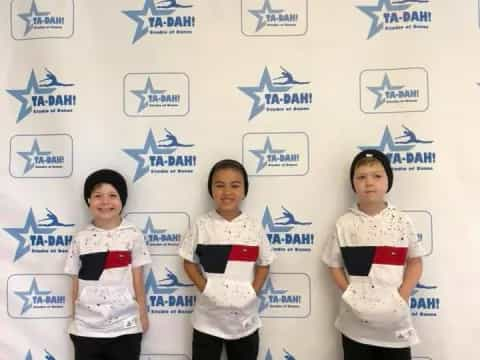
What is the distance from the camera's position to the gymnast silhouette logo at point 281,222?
188cm

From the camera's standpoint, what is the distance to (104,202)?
1763 mm

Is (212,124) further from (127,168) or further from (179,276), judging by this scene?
(179,276)

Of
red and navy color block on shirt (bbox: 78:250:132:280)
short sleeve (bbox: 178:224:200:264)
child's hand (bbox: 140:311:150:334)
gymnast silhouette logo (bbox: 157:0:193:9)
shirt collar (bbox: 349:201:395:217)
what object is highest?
gymnast silhouette logo (bbox: 157:0:193:9)

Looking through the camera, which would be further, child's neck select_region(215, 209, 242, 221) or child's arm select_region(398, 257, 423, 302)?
child's neck select_region(215, 209, 242, 221)

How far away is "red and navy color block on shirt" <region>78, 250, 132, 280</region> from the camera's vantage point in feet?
5.77

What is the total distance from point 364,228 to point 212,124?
2.40 feet

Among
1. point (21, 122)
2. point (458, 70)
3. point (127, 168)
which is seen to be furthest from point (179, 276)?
point (458, 70)

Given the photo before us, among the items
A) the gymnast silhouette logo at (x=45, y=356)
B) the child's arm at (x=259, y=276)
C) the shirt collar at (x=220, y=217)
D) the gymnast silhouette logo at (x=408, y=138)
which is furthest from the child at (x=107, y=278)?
the gymnast silhouette logo at (x=408, y=138)

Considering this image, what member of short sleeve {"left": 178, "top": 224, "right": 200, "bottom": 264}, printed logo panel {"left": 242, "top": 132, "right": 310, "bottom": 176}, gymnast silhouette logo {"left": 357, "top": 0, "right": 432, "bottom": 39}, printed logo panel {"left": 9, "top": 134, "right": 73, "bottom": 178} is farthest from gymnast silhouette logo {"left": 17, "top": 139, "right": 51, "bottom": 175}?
gymnast silhouette logo {"left": 357, "top": 0, "right": 432, "bottom": 39}

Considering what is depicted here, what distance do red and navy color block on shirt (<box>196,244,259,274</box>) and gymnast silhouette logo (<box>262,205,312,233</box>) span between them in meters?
0.17

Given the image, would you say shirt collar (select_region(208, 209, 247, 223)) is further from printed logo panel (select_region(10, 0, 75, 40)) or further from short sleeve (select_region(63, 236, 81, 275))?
printed logo panel (select_region(10, 0, 75, 40))

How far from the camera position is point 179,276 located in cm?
189

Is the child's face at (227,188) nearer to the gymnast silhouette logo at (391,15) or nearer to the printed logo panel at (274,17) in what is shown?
the printed logo panel at (274,17)

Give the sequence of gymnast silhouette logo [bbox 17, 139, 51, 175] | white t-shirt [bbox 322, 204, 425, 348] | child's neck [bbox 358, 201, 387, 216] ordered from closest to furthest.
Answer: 1. white t-shirt [bbox 322, 204, 425, 348]
2. child's neck [bbox 358, 201, 387, 216]
3. gymnast silhouette logo [bbox 17, 139, 51, 175]
